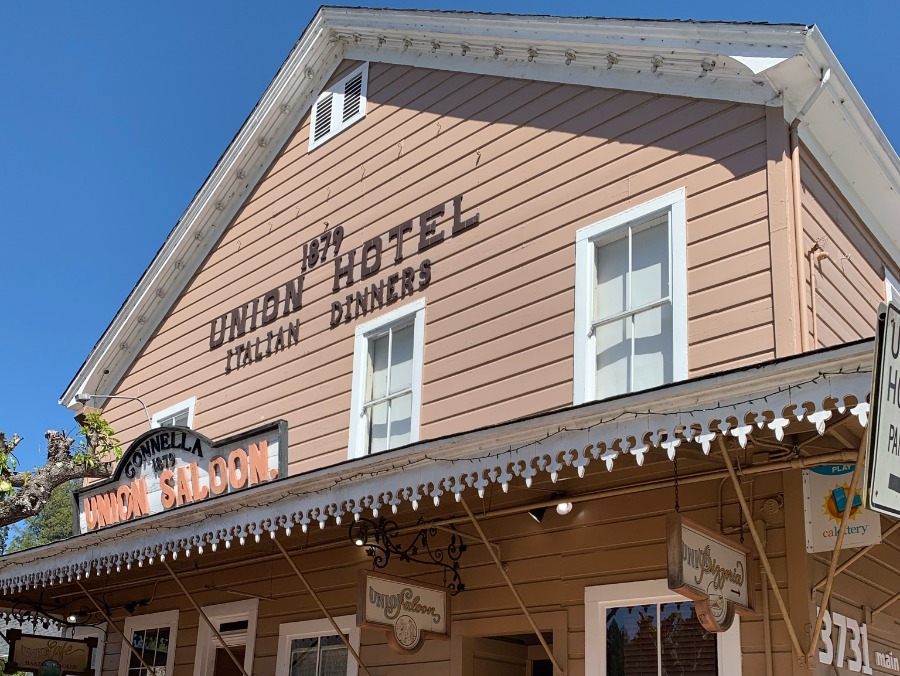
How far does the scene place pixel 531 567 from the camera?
325 inches

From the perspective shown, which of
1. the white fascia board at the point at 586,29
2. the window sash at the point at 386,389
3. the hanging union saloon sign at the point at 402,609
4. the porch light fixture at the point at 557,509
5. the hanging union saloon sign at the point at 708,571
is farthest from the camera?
the window sash at the point at 386,389

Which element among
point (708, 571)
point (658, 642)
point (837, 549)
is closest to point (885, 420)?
point (837, 549)

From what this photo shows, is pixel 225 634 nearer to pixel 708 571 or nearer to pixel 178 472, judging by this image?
pixel 178 472

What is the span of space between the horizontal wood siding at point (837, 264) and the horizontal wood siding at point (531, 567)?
5.19 ft

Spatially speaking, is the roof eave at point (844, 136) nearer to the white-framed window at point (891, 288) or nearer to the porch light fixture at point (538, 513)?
the white-framed window at point (891, 288)

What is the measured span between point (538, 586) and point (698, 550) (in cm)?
237

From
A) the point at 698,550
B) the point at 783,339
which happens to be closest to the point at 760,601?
the point at 698,550

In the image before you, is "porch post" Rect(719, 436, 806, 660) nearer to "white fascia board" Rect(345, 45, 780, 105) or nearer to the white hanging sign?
the white hanging sign

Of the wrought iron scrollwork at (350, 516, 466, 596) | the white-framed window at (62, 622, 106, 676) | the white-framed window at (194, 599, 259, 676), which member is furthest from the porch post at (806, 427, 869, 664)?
the white-framed window at (62, 622, 106, 676)

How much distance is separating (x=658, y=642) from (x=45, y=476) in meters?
9.56

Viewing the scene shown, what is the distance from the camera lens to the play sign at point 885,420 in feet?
10.2

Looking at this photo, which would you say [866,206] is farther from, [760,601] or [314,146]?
[314,146]

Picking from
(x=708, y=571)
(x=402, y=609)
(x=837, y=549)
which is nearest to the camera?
(x=837, y=549)

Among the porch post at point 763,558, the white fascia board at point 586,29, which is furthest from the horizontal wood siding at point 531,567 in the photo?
the white fascia board at point 586,29
